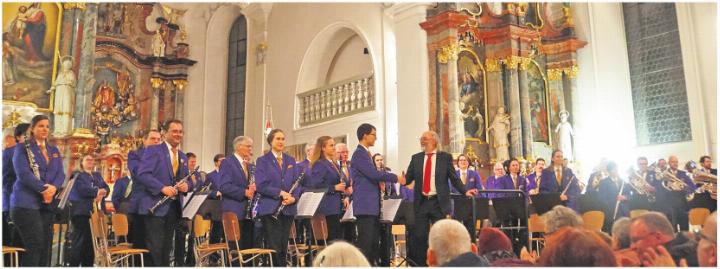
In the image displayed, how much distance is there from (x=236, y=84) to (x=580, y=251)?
61.1ft

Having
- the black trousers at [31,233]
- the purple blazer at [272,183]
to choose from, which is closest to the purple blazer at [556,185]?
the purple blazer at [272,183]

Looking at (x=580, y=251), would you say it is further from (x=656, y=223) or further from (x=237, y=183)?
(x=237, y=183)

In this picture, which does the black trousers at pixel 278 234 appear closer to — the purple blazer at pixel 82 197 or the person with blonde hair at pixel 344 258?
the purple blazer at pixel 82 197

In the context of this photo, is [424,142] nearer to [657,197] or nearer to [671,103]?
[657,197]

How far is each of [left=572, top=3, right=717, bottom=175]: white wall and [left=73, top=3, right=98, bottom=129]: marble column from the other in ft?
36.6

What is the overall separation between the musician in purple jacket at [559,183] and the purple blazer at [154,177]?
621cm

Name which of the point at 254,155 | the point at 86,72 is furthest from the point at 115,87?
the point at 86,72

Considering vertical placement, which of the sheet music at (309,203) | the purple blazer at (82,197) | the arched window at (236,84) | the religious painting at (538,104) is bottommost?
the sheet music at (309,203)

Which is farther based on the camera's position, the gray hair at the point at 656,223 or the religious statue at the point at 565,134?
the religious statue at the point at 565,134

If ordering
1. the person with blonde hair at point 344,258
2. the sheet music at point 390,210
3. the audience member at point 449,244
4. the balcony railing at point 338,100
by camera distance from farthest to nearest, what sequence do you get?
1. the balcony railing at point 338,100
2. the sheet music at point 390,210
3. the audience member at point 449,244
4. the person with blonde hair at point 344,258

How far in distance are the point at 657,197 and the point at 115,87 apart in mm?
15272

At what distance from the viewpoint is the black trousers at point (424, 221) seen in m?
6.79

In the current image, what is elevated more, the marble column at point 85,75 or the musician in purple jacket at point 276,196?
the marble column at point 85,75

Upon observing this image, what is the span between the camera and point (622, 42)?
1570 cm
